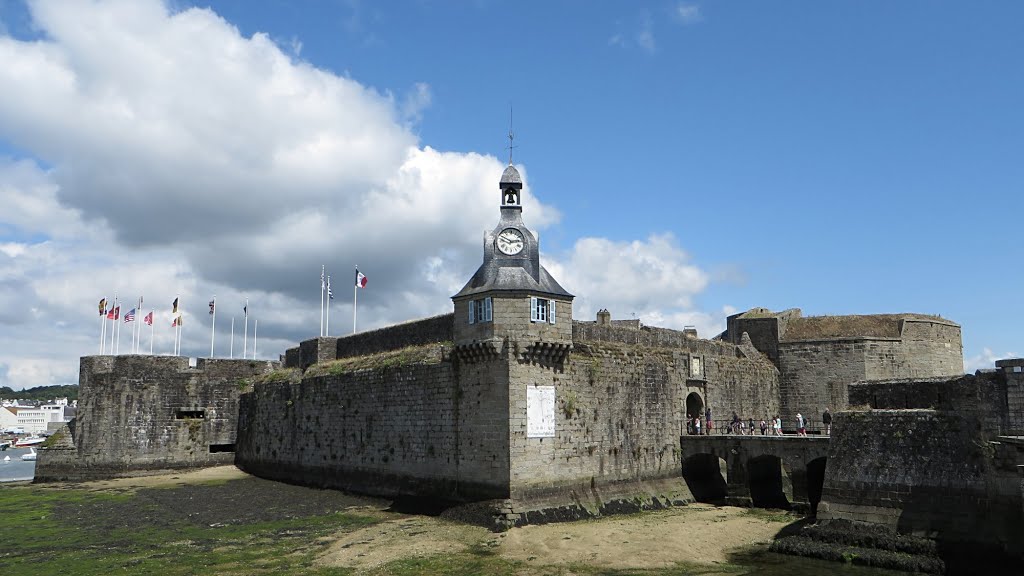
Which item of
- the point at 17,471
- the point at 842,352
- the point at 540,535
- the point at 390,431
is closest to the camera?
the point at 540,535

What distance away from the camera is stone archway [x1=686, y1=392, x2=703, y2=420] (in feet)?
101

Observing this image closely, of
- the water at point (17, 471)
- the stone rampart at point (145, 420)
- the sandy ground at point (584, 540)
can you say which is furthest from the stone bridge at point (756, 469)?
the water at point (17, 471)

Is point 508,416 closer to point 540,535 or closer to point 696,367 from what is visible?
point 540,535

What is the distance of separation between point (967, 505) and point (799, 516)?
6377 millimetres

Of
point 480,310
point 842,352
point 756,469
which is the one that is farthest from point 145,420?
point 842,352

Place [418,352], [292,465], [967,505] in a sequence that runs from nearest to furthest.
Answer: [967,505] < [418,352] < [292,465]

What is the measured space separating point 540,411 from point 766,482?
404 inches

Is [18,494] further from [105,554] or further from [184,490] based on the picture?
[105,554]

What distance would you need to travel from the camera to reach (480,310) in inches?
925

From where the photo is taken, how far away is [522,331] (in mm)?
22953

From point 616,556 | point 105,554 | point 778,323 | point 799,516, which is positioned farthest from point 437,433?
point 778,323

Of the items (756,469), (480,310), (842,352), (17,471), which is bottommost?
(17,471)

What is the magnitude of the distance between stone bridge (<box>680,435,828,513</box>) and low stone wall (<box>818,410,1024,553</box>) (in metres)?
3.67

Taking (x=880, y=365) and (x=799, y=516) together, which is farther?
(x=880, y=365)
